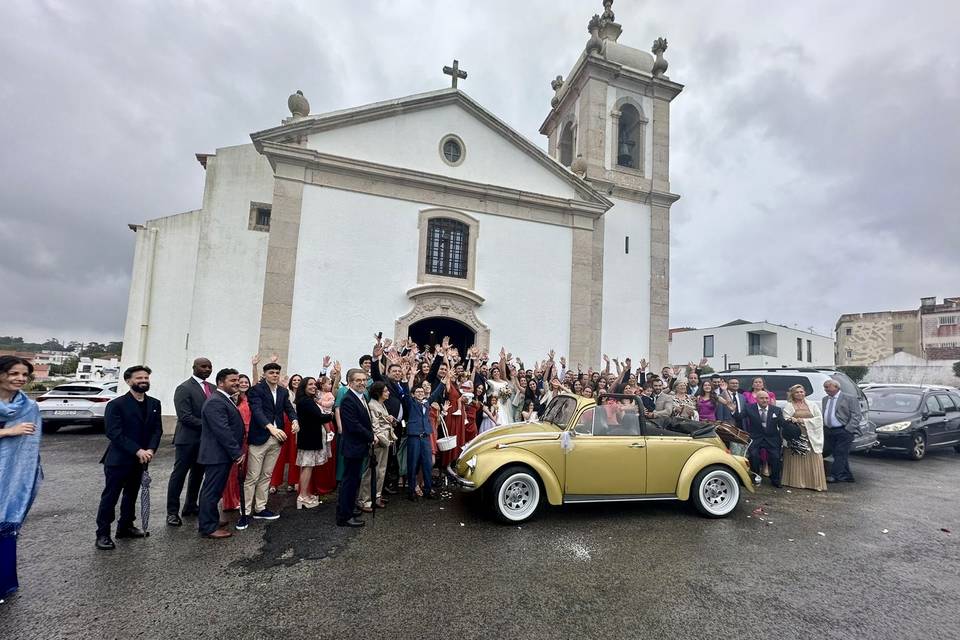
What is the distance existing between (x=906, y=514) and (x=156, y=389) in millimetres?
16114

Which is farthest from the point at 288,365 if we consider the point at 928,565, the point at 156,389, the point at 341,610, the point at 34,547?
the point at 928,565

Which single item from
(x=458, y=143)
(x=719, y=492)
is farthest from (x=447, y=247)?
(x=719, y=492)

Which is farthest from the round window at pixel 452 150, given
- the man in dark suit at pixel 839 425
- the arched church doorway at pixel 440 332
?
the man in dark suit at pixel 839 425

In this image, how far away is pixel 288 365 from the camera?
11.0 meters

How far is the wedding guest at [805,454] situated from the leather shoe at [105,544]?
9.27m

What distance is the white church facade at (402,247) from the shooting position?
1144 cm

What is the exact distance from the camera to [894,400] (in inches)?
437

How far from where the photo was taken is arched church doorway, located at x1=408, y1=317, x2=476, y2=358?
12477 millimetres

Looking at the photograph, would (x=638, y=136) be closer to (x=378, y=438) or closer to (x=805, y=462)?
(x=805, y=462)

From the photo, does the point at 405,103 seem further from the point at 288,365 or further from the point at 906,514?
the point at 906,514

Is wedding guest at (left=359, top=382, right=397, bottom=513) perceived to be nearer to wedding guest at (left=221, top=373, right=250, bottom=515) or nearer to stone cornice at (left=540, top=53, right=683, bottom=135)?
wedding guest at (left=221, top=373, right=250, bottom=515)

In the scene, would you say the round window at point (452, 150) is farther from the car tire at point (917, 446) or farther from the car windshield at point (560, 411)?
the car tire at point (917, 446)

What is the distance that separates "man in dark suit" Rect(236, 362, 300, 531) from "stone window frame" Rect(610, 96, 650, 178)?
13988 mm

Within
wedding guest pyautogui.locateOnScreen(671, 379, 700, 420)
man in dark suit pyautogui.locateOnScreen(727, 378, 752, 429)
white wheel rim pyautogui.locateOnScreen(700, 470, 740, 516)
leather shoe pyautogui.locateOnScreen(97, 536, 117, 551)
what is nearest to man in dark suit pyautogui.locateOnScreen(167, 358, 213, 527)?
leather shoe pyautogui.locateOnScreen(97, 536, 117, 551)
